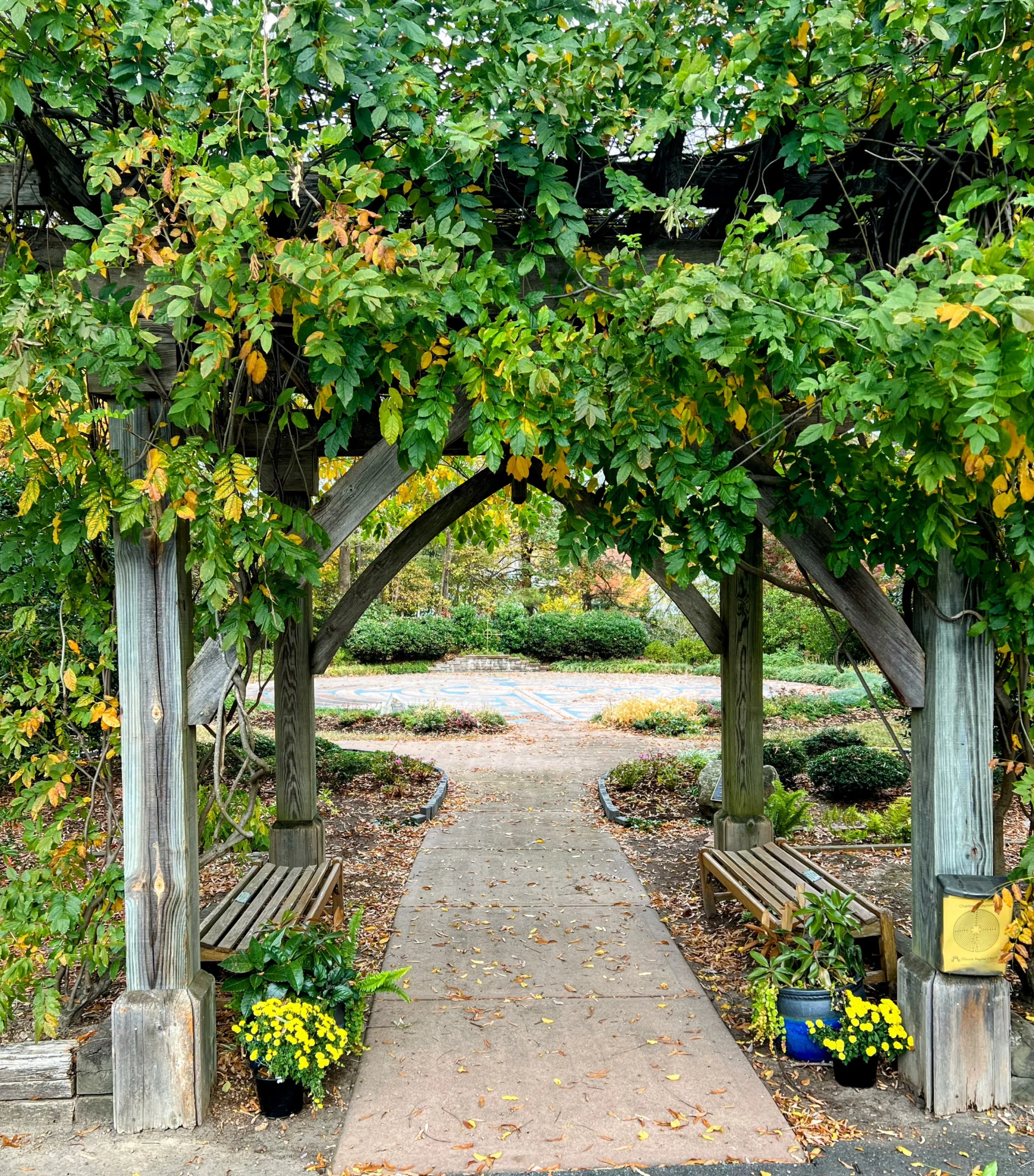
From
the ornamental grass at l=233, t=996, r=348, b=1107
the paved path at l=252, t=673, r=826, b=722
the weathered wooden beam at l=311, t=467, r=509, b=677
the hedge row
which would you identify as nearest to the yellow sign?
the ornamental grass at l=233, t=996, r=348, b=1107

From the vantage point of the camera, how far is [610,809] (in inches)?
310

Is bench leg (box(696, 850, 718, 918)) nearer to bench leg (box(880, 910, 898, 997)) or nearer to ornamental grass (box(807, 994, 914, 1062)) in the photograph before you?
bench leg (box(880, 910, 898, 997))

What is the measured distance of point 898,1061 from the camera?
3369 millimetres

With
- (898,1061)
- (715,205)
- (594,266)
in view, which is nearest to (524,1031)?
(898,1061)

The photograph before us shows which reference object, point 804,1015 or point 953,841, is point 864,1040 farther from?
point 953,841

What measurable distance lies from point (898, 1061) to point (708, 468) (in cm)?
235

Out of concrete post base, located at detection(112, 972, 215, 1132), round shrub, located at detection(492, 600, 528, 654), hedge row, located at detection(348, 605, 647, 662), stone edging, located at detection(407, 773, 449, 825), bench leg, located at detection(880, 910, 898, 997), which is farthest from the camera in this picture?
round shrub, located at detection(492, 600, 528, 654)

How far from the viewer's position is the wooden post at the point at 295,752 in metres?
5.25

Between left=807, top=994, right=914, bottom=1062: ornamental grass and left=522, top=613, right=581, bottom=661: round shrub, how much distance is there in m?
20.0

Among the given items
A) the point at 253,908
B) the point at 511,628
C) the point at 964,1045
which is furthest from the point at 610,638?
the point at 964,1045

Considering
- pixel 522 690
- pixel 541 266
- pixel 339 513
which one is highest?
pixel 541 266

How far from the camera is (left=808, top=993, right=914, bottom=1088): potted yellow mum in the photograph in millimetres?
3225

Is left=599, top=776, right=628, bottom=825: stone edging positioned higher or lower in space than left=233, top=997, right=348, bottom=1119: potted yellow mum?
lower

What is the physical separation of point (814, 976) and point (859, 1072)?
1.14ft
